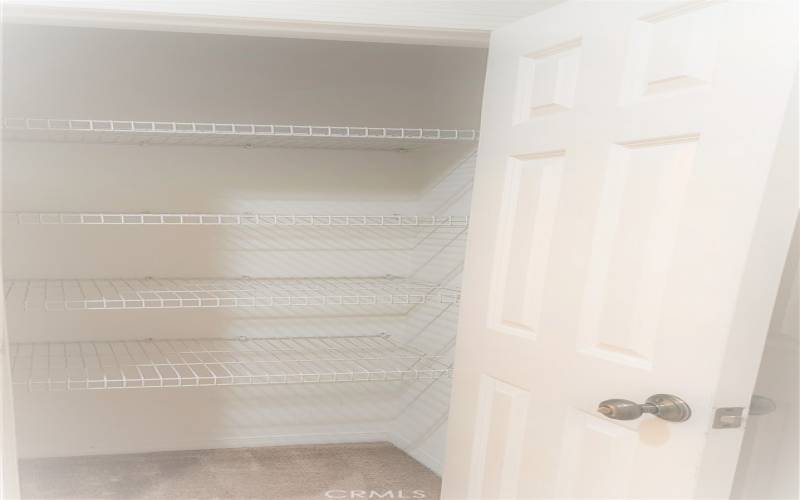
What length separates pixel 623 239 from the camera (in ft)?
3.41

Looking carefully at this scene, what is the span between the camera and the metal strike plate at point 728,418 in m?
0.89

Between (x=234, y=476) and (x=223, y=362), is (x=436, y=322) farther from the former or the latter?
(x=234, y=476)

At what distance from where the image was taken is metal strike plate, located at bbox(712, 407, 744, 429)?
35.2 inches

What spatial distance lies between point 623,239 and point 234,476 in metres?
1.86

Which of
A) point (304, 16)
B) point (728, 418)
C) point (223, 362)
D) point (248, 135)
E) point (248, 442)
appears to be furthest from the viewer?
point (248, 442)

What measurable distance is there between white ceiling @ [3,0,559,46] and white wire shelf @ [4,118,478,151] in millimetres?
607

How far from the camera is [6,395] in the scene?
121cm

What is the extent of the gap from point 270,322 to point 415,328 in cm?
67

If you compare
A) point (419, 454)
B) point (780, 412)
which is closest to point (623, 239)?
point (780, 412)

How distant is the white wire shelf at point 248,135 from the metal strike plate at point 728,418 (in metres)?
1.33

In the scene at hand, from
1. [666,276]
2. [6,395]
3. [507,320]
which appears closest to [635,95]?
[666,276]

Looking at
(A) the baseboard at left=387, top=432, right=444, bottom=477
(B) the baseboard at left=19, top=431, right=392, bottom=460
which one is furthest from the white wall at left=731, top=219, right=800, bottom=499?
(B) the baseboard at left=19, top=431, right=392, bottom=460

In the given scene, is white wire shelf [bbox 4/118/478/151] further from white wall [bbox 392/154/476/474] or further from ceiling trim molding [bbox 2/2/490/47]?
ceiling trim molding [bbox 2/2/490/47]

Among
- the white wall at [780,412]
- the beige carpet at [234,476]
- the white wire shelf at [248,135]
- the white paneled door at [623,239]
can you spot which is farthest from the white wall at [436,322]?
the white wall at [780,412]
